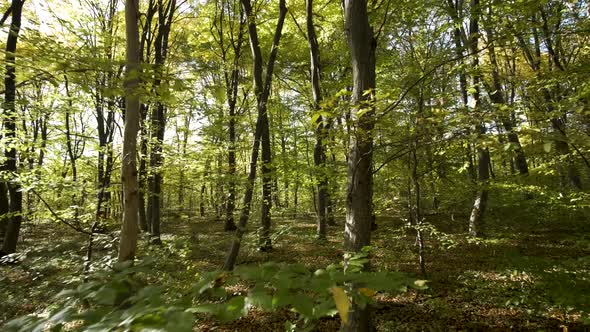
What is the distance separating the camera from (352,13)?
3.42m

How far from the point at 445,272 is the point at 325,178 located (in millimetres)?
3847

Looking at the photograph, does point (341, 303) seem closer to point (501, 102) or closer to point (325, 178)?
point (325, 178)

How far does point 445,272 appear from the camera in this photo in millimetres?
7656

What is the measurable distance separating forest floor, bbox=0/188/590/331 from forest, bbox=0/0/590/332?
0.18 feet

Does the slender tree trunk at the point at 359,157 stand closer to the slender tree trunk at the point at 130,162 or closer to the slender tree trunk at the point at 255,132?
the slender tree trunk at the point at 130,162

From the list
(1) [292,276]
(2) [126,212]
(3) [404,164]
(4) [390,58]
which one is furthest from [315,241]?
(1) [292,276]

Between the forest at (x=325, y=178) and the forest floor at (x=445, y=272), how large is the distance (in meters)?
0.06

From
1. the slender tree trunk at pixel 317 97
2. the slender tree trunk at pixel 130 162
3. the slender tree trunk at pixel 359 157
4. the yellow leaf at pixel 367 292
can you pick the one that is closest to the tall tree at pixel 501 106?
the slender tree trunk at pixel 359 157

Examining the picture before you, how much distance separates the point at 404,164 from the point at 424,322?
3517mm

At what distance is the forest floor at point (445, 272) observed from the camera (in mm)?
4453

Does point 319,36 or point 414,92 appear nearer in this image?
point 414,92

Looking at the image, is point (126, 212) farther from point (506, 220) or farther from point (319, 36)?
point (506, 220)

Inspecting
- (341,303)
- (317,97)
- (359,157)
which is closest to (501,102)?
(317,97)

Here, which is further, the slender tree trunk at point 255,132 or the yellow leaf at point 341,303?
the slender tree trunk at point 255,132
